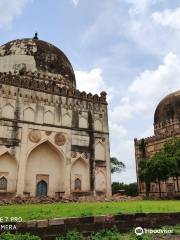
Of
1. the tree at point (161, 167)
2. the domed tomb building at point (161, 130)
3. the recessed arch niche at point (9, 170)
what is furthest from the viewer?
the domed tomb building at point (161, 130)

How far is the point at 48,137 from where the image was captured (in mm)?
17828

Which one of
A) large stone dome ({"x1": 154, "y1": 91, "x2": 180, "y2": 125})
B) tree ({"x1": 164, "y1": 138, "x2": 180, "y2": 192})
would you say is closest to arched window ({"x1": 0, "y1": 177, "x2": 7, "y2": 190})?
tree ({"x1": 164, "y1": 138, "x2": 180, "y2": 192})

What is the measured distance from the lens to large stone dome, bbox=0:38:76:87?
21297mm

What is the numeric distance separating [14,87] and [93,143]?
6.42 meters

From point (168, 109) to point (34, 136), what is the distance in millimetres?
18645

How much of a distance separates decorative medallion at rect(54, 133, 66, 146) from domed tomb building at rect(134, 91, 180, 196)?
13245mm

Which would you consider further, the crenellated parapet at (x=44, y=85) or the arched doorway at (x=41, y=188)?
the crenellated parapet at (x=44, y=85)

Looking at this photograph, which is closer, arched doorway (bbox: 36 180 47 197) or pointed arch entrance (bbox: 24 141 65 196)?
pointed arch entrance (bbox: 24 141 65 196)

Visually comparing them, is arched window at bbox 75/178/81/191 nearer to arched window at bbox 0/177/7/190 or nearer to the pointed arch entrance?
the pointed arch entrance

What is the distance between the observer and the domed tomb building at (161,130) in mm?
28734

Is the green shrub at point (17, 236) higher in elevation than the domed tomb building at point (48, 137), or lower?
lower

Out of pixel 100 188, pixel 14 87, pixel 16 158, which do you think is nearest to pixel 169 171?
pixel 100 188

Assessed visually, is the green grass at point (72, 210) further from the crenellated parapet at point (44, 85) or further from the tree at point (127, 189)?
the tree at point (127, 189)

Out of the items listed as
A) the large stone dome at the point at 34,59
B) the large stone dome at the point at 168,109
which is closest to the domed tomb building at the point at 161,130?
the large stone dome at the point at 168,109
